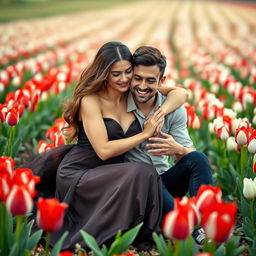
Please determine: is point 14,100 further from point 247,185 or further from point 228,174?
point 247,185

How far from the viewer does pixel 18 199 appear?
2.02 metres

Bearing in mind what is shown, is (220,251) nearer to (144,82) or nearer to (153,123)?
(153,123)

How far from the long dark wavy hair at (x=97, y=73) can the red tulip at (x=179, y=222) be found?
4.79 ft

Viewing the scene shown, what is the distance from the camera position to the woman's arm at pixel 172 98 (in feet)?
11.0

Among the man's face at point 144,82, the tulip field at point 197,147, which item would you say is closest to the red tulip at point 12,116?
the tulip field at point 197,147

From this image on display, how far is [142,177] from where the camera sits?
2.91m

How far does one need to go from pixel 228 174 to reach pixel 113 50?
150cm

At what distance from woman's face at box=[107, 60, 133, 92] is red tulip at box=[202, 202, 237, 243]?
4.80 feet

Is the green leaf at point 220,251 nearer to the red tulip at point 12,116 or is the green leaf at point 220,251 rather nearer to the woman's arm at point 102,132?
the woman's arm at point 102,132

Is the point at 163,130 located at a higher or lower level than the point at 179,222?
lower

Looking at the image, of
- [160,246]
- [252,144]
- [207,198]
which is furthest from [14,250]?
[252,144]

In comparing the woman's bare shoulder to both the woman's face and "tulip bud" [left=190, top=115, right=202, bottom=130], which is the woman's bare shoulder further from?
"tulip bud" [left=190, top=115, right=202, bottom=130]

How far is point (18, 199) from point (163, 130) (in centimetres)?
165

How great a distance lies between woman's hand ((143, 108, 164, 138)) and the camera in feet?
10.0
